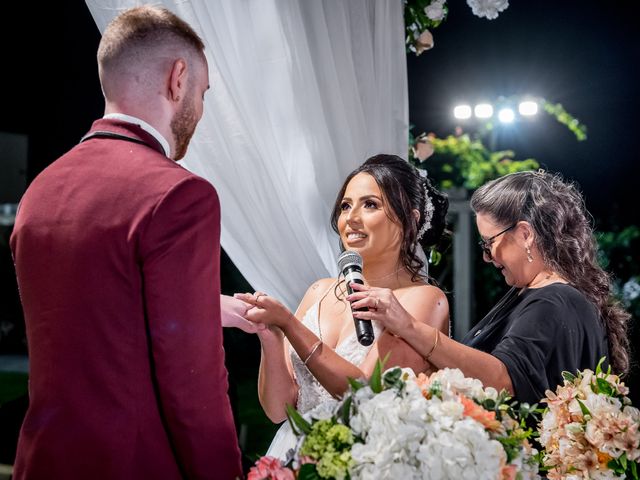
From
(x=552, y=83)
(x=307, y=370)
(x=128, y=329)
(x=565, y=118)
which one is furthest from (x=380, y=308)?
(x=552, y=83)

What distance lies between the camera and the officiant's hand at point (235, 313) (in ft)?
7.22

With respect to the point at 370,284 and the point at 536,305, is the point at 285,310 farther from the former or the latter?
the point at 536,305

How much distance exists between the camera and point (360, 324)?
2107 millimetres

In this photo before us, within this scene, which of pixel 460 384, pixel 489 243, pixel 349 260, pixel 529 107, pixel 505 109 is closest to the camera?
pixel 460 384

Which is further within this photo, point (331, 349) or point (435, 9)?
point (435, 9)

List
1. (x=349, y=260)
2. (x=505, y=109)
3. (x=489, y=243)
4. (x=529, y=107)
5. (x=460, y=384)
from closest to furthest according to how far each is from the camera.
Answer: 1. (x=460, y=384)
2. (x=349, y=260)
3. (x=489, y=243)
4. (x=529, y=107)
5. (x=505, y=109)

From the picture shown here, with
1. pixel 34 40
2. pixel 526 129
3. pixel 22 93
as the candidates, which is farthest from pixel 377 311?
pixel 526 129

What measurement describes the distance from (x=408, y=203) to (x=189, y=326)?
1237 mm

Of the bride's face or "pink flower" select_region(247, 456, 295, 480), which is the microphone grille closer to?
the bride's face

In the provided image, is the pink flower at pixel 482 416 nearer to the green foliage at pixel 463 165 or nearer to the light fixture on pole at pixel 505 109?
the green foliage at pixel 463 165

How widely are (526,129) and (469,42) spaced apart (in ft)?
5.42

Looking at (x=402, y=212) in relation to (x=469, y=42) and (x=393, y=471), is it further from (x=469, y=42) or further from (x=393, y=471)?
(x=469, y=42)

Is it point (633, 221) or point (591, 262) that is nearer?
point (591, 262)

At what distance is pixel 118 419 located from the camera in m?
1.63
